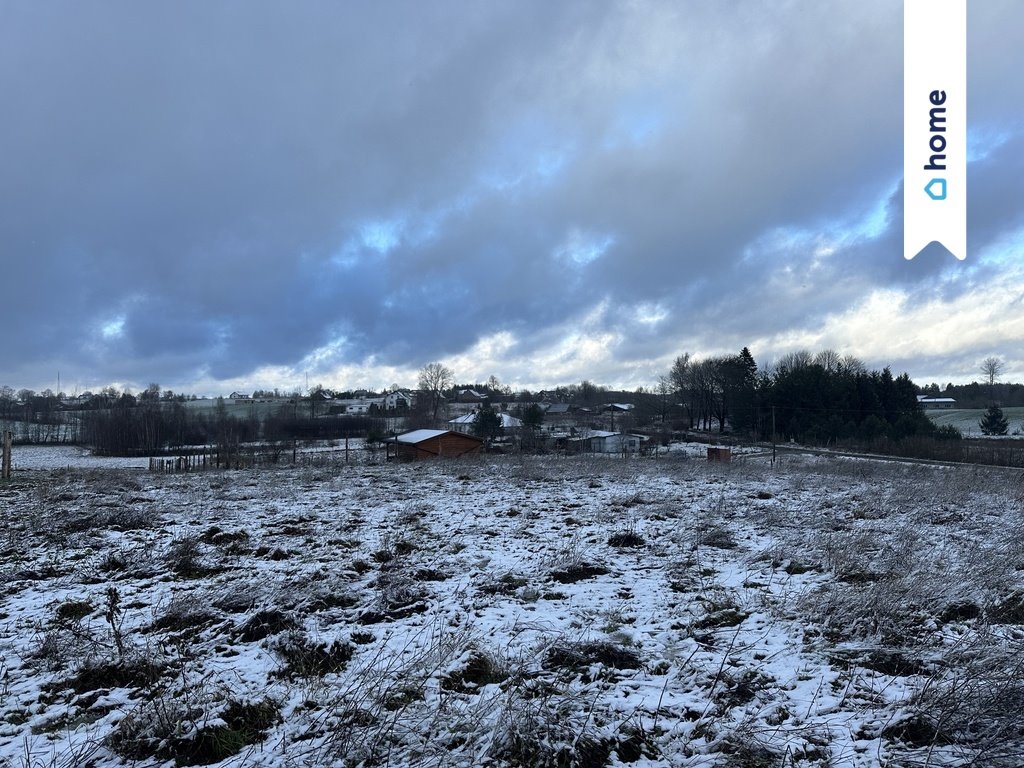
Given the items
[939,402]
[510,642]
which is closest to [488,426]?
[510,642]

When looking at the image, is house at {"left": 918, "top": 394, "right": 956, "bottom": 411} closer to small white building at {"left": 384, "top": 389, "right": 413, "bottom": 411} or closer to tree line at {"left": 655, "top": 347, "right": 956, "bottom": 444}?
tree line at {"left": 655, "top": 347, "right": 956, "bottom": 444}

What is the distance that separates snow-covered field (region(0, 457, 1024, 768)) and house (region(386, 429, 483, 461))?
2577 cm

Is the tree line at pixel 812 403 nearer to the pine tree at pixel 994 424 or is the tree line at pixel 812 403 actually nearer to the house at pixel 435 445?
the pine tree at pixel 994 424

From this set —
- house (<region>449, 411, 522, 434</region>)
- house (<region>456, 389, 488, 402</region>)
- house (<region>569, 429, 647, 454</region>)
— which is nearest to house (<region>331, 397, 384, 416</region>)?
house (<region>456, 389, 488, 402</region>)

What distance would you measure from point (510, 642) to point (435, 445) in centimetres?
3174

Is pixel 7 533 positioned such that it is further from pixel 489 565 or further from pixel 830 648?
pixel 830 648

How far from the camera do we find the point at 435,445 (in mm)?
35625

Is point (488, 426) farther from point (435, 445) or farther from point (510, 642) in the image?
point (510, 642)

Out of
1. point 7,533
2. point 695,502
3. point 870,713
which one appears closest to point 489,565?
point 870,713

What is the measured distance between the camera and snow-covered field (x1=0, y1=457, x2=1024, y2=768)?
10.0 ft

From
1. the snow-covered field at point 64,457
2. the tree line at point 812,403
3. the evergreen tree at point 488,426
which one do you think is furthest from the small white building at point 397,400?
the tree line at point 812,403

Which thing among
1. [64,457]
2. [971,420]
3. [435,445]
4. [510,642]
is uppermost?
[971,420]

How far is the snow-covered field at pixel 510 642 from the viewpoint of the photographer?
3.06 meters

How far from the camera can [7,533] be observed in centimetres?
833
